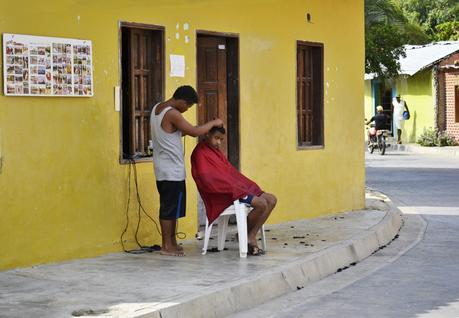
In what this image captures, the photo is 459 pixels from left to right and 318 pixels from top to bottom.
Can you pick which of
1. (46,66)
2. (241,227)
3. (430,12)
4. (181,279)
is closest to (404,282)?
(241,227)

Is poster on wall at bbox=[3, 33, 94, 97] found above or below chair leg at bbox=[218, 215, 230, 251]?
above

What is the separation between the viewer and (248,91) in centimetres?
1389

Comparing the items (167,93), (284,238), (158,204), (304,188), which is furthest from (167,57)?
(304,188)

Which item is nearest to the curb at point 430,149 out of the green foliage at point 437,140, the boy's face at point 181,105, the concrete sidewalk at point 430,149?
the concrete sidewalk at point 430,149

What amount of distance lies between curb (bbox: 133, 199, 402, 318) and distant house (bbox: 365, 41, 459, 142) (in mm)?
26754

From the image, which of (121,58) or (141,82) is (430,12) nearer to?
(141,82)

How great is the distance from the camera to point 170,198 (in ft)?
37.0

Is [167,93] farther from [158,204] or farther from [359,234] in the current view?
[359,234]

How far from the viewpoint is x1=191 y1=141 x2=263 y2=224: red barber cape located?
37.0ft

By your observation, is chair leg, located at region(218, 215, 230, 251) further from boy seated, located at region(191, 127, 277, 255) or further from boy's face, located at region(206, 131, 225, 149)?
boy's face, located at region(206, 131, 225, 149)

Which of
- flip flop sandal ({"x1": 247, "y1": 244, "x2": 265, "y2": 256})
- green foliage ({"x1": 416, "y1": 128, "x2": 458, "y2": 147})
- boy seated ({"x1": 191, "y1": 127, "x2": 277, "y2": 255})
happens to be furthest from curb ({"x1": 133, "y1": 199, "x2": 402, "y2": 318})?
green foliage ({"x1": 416, "y1": 128, "x2": 458, "y2": 147})

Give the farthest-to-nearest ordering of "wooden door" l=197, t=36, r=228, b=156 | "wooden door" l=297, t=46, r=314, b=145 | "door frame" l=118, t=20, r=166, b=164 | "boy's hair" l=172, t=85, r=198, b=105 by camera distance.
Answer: "wooden door" l=297, t=46, r=314, b=145 → "wooden door" l=197, t=36, r=228, b=156 → "door frame" l=118, t=20, r=166, b=164 → "boy's hair" l=172, t=85, r=198, b=105

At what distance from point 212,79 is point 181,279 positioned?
4.39m

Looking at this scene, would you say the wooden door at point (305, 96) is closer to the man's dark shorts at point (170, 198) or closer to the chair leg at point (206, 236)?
the chair leg at point (206, 236)
